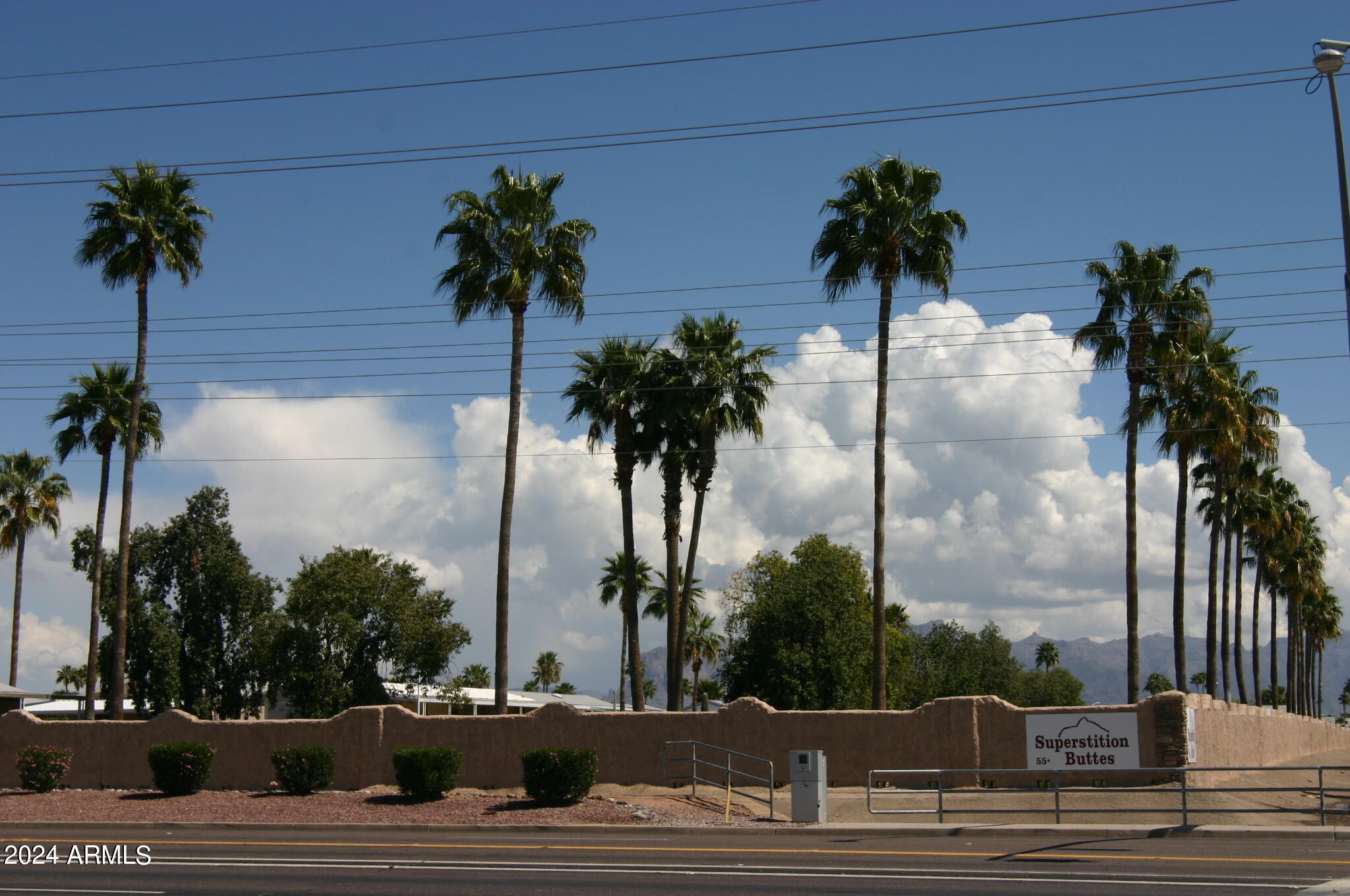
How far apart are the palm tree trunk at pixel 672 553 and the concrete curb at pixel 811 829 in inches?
621

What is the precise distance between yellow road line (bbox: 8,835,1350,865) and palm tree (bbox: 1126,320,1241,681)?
21509 mm

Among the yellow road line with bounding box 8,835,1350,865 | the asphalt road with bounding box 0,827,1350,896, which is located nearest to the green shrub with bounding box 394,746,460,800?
the asphalt road with bounding box 0,827,1350,896

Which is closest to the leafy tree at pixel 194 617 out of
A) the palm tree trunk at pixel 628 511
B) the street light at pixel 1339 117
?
the palm tree trunk at pixel 628 511

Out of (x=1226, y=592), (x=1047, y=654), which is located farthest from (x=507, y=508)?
(x=1047, y=654)

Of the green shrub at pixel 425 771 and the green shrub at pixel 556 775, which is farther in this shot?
the green shrub at pixel 425 771

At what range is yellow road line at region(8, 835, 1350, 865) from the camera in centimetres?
1532

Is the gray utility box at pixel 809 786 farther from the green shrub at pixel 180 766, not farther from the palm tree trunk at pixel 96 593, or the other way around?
the palm tree trunk at pixel 96 593

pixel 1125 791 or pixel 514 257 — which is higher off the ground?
pixel 514 257

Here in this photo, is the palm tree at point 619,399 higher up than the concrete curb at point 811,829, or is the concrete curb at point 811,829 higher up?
the palm tree at point 619,399

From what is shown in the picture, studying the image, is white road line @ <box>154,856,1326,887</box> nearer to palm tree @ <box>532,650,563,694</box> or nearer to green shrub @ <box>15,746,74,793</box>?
green shrub @ <box>15,746,74,793</box>

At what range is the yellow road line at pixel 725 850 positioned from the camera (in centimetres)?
1532

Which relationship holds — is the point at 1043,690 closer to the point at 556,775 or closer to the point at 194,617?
the point at 194,617

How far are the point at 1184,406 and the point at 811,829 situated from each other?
24379 millimetres

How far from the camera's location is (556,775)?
24.0m
